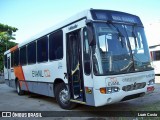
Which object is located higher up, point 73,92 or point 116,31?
point 116,31

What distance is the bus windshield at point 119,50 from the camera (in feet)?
21.1

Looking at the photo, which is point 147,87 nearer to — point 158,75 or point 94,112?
point 94,112

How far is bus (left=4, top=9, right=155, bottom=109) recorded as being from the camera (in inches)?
252

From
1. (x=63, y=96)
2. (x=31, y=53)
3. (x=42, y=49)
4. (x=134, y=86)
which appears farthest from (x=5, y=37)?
(x=134, y=86)

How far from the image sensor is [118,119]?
253 inches

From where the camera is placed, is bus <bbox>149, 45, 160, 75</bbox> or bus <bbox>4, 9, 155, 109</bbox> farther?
bus <bbox>149, 45, 160, 75</bbox>

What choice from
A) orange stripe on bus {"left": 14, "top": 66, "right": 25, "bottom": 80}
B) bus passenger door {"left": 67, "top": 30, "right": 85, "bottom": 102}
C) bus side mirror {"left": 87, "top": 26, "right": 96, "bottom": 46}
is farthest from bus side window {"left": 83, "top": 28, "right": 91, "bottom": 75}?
orange stripe on bus {"left": 14, "top": 66, "right": 25, "bottom": 80}

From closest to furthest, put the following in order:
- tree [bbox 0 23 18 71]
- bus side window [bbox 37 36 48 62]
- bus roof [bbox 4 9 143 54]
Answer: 1. bus roof [bbox 4 9 143 54]
2. bus side window [bbox 37 36 48 62]
3. tree [bbox 0 23 18 71]

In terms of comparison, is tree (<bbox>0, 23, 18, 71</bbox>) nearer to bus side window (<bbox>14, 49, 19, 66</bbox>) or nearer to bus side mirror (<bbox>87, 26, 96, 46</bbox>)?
bus side window (<bbox>14, 49, 19, 66</bbox>)

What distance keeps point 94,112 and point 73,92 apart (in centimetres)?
97

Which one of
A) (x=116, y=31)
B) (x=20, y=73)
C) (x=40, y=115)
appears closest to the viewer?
(x=116, y=31)

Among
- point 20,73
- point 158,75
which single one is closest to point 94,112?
point 20,73

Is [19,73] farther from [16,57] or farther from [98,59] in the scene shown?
[98,59]

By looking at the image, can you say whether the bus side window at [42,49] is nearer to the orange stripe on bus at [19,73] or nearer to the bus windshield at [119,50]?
the orange stripe on bus at [19,73]
